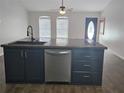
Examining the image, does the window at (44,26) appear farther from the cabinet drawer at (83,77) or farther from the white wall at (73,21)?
the cabinet drawer at (83,77)

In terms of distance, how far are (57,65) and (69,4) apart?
554 cm

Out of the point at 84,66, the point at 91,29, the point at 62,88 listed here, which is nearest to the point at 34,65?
the point at 62,88

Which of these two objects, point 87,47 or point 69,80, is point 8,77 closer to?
point 69,80

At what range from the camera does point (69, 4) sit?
782 cm

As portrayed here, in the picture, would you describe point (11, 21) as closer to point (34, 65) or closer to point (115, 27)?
point (34, 65)

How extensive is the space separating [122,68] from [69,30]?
5.40 meters

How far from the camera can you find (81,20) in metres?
9.08

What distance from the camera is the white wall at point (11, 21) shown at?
223 inches

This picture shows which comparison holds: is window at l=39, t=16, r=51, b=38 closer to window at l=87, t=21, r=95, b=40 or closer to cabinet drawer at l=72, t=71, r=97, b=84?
window at l=87, t=21, r=95, b=40

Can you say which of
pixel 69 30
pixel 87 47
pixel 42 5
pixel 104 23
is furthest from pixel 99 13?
pixel 87 47

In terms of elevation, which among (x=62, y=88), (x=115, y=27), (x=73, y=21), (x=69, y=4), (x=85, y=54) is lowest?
(x=62, y=88)

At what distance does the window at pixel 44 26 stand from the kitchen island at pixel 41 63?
6359mm

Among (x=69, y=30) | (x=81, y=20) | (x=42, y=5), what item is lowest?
(x=69, y=30)

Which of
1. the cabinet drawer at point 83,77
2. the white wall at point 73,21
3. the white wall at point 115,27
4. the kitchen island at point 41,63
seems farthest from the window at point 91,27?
the white wall at point 73,21
